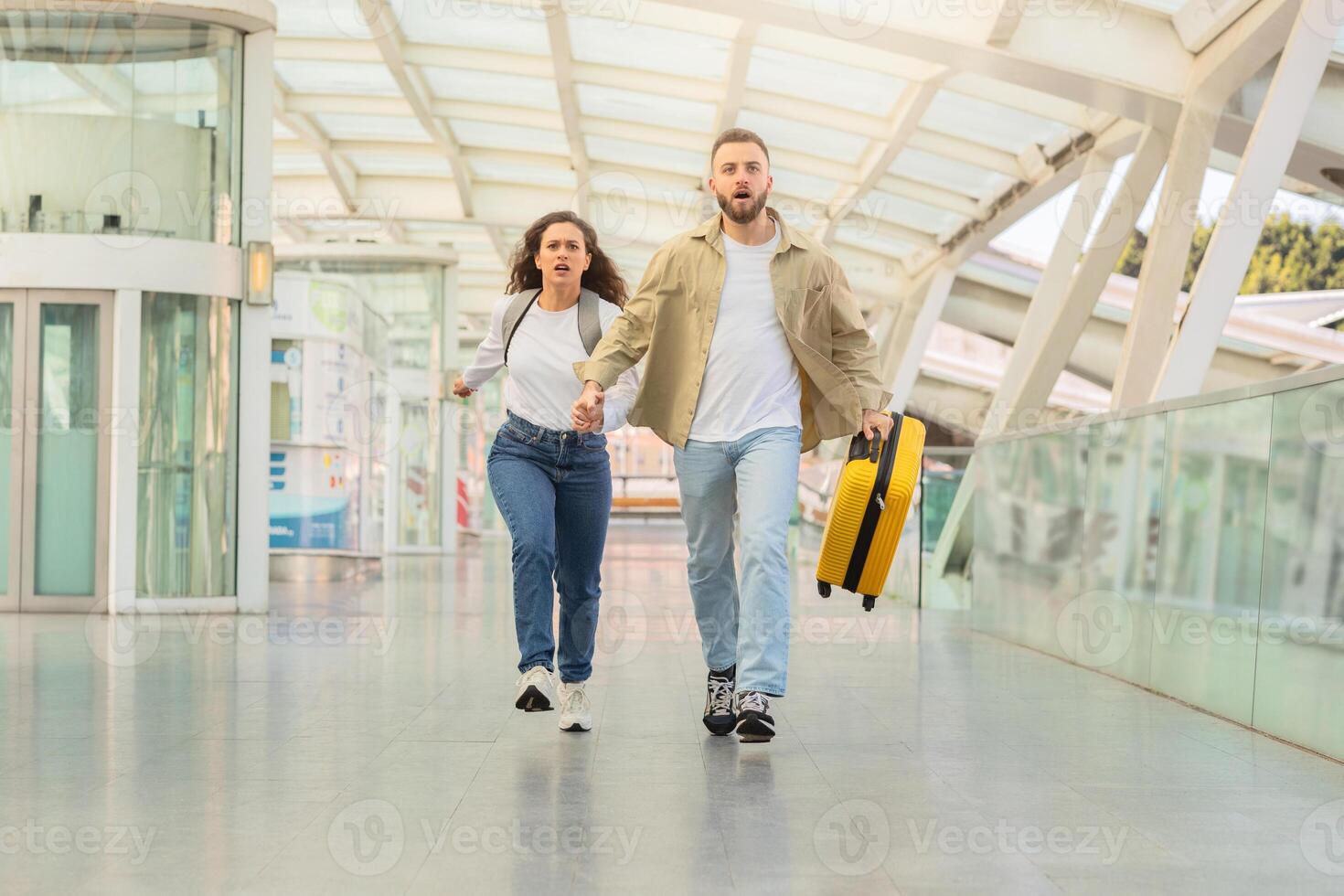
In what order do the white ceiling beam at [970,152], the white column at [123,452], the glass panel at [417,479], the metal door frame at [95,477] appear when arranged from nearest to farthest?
the white column at [123,452], the metal door frame at [95,477], the white ceiling beam at [970,152], the glass panel at [417,479]

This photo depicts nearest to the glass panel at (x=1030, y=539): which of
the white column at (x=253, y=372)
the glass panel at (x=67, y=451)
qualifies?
the white column at (x=253, y=372)

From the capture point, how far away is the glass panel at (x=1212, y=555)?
5.86m

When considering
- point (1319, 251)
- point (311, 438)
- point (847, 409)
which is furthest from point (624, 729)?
point (1319, 251)

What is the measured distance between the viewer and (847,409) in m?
5.05

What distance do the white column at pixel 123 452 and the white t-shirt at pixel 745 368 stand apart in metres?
6.64

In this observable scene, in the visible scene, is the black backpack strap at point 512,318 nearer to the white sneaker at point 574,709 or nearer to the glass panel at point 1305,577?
the white sneaker at point 574,709

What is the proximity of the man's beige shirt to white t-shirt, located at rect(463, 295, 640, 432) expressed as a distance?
17cm

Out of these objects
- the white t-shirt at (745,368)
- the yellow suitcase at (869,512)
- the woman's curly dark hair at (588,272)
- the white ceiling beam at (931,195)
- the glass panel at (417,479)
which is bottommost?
the glass panel at (417,479)

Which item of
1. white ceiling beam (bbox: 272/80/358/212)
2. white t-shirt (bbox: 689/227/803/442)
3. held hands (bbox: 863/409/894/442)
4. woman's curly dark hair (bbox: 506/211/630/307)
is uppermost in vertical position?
white ceiling beam (bbox: 272/80/358/212)

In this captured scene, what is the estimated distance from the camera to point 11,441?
10828mm

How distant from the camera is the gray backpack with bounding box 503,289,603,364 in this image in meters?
5.43

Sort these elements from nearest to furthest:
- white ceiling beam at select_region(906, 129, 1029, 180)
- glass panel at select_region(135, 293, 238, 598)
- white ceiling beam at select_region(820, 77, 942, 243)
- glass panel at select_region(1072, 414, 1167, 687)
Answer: glass panel at select_region(1072, 414, 1167, 687) → glass panel at select_region(135, 293, 238, 598) → white ceiling beam at select_region(820, 77, 942, 243) → white ceiling beam at select_region(906, 129, 1029, 180)

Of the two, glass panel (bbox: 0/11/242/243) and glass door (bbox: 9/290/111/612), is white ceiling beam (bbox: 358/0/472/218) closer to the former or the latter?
glass panel (bbox: 0/11/242/243)

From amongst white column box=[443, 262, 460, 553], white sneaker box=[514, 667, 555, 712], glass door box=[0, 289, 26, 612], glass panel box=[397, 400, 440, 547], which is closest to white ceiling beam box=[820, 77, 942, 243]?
white column box=[443, 262, 460, 553]
